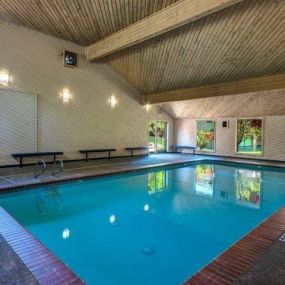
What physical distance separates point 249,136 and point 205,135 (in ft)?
7.58

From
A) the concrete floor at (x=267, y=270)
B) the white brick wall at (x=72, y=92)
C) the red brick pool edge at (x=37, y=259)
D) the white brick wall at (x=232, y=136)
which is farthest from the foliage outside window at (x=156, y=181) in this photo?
the white brick wall at (x=232, y=136)

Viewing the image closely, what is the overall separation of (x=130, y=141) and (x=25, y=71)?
5415 millimetres

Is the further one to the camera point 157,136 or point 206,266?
point 157,136

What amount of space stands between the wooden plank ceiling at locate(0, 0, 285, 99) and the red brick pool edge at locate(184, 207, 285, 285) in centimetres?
497

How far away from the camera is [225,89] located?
29.0 ft

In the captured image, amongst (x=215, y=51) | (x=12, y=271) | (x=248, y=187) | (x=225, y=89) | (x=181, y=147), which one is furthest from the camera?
(x=181, y=147)

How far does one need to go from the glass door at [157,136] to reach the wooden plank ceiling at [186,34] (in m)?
4.15

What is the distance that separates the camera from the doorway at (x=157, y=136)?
13248 millimetres

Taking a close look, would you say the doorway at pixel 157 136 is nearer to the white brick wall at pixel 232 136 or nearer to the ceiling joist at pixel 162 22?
the white brick wall at pixel 232 136

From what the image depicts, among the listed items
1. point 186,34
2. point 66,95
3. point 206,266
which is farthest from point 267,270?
point 66,95

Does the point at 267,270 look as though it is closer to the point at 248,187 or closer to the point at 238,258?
the point at 238,258

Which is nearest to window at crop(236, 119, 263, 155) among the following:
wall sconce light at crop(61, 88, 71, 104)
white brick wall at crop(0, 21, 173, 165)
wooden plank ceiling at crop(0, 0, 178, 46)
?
white brick wall at crop(0, 21, 173, 165)

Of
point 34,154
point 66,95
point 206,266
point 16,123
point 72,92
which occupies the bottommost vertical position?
point 206,266

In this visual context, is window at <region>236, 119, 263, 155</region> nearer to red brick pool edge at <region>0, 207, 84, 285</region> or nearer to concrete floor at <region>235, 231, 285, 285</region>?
concrete floor at <region>235, 231, 285, 285</region>
